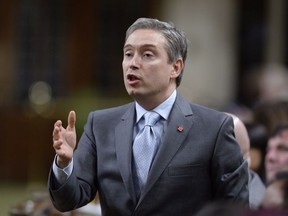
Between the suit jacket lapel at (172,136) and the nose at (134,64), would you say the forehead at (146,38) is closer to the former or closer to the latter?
the nose at (134,64)

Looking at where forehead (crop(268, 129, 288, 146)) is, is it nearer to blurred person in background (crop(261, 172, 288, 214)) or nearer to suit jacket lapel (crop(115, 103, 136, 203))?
suit jacket lapel (crop(115, 103, 136, 203))

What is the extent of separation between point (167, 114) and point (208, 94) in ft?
35.5

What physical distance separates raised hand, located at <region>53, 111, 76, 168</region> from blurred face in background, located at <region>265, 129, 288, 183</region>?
2.25 meters

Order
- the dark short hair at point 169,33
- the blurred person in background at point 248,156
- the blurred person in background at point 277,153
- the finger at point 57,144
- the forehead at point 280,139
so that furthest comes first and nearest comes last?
the forehead at point 280,139 → the blurred person in background at point 277,153 → the blurred person in background at point 248,156 → the dark short hair at point 169,33 → the finger at point 57,144

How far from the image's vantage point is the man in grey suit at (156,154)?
462 centimetres

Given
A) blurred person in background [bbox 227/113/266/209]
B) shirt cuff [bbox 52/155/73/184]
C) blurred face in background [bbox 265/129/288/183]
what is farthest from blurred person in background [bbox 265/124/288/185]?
shirt cuff [bbox 52/155/73/184]

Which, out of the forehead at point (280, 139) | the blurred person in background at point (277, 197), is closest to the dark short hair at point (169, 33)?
the blurred person in background at point (277, 197)

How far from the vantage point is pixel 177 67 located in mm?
4805

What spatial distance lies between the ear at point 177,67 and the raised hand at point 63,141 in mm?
543

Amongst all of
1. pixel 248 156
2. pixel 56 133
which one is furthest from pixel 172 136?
pixel 248 156

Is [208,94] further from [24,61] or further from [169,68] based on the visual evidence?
[169,68]

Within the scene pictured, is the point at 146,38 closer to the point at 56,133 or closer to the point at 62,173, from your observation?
the point at 56,133

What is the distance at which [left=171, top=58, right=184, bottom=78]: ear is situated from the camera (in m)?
4.79

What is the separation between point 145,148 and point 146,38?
0.49 meters
